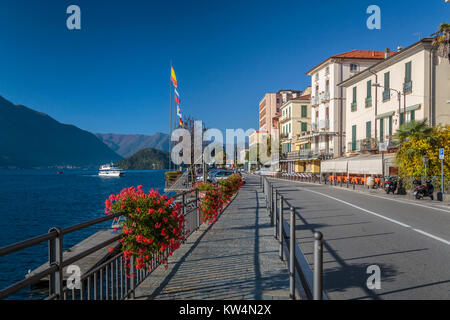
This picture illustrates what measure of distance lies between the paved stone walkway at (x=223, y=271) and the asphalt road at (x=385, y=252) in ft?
2.54

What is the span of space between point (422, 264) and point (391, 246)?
1.31 m

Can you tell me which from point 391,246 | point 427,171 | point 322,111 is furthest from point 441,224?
point 322,111

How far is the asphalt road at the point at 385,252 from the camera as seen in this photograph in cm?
438

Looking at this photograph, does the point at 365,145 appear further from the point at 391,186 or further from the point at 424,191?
the point at 424,191

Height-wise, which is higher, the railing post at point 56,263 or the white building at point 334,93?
the white building at point 334,93

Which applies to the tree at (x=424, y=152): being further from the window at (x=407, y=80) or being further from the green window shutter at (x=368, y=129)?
the green window shutter at (x=368, y=129)

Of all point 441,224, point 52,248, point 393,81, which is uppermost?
point 393,81

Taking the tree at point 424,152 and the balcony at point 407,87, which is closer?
the tree at point 424,152

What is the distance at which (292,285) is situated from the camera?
399 cm

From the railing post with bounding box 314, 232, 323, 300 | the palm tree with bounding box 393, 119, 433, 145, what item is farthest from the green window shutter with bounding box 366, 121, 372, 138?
the railing post with bounding box 314, 232, 323, 300

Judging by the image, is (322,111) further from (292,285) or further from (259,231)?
(292,285)

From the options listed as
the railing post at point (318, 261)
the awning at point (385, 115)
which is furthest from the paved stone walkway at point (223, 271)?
the awning at point (385, 115)

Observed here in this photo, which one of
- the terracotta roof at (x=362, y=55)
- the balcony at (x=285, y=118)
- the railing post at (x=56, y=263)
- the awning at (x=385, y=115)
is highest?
the terracotta roof at (x=362, y=55)
